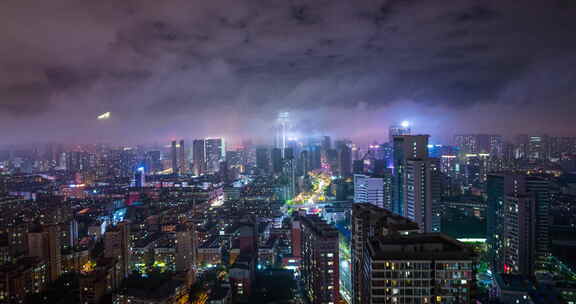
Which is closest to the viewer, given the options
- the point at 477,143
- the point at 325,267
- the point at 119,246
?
the point at 325,267

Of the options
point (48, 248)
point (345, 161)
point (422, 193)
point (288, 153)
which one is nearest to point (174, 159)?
point (288, 153)

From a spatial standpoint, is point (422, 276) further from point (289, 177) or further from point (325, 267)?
point (289, 177)

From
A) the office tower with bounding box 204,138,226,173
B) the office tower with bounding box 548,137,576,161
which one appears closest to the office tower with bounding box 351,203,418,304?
the office tower with bounding box 548,137,576,161

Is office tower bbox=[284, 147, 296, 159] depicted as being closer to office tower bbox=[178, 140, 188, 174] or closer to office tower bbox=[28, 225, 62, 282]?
office tower bbox=[178, 140, 188, 174]

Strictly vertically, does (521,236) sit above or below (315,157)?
below

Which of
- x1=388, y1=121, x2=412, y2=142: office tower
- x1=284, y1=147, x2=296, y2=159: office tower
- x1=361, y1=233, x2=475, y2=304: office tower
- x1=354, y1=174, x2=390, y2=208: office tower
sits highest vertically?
x1=388, y1=121, x2=412, y2=142: office tower

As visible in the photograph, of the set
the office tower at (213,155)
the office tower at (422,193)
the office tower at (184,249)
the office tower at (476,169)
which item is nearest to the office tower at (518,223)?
the office tower at (422,193)

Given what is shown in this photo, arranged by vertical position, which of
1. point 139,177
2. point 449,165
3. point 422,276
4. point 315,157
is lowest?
point 139,177

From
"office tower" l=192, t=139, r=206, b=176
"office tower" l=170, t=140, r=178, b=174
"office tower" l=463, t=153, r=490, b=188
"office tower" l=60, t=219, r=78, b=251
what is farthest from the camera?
"office tower" l=192, t=139, r=206, b=176
